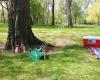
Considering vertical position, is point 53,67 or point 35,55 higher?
point 35,55

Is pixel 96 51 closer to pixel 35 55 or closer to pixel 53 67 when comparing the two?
pixel 35 55

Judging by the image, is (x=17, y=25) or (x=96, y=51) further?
(x=17, y=25)

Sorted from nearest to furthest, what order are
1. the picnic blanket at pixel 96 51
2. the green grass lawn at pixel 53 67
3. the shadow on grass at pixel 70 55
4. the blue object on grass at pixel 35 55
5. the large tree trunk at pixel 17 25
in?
the green grass lawn at pixel 53 67, the blue object on grass at pixel 35 55, the shadow on grass at pixel 70 55, the picnic blanket at pixel 96 51, the large tree trunk at pixel 17 25

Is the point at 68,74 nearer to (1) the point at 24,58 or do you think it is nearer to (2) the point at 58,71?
(2) the point at 58,71

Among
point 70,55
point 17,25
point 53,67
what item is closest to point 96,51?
point 70,55

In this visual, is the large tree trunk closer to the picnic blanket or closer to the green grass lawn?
the green grass lawn

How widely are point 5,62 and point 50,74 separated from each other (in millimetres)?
1891

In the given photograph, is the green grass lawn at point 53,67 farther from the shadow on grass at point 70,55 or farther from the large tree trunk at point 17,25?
the large tree trunk at point 17,25

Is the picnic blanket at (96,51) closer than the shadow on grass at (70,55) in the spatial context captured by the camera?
No

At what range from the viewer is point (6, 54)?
9227 mm

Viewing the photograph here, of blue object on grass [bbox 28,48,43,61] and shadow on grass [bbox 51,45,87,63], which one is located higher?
blue object on grass [bbox 28,48,43,61]

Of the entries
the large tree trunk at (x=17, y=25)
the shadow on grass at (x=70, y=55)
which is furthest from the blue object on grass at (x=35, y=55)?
the large tree trunk at (x=17, y=25)

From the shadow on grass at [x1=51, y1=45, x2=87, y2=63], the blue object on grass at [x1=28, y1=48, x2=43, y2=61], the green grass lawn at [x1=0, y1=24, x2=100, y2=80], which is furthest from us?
the shadow on grass at [x1=51, y1=45, x2=87, y2=63]

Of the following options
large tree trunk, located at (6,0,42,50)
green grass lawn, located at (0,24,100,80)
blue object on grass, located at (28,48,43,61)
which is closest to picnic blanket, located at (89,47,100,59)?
green grass lawn, located at (0,24,100,80)
